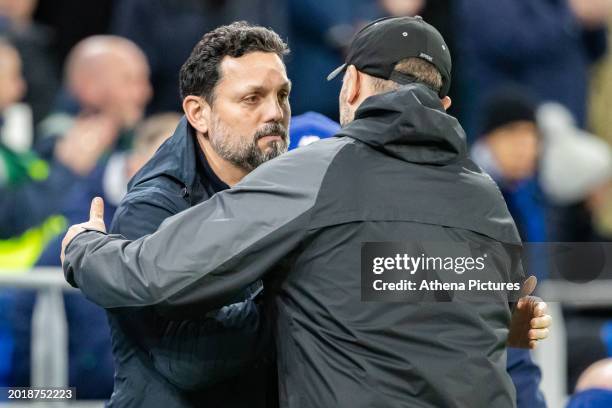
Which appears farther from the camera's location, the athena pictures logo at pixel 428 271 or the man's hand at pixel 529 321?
the man's hand at pixel 529 321

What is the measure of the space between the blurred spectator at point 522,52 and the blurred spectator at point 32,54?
2120 mm

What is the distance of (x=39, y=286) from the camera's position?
4.29 meters

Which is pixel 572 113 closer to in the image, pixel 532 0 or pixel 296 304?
pixel 532 0

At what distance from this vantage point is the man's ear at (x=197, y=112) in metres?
3.17

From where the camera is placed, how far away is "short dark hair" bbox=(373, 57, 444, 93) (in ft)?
9.03

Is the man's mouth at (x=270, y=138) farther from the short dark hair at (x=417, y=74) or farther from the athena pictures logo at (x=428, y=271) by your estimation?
the athena pictures logo at (x=428, y=271)

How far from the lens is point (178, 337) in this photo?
278 centimetres


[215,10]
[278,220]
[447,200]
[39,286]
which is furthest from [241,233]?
[215,10]

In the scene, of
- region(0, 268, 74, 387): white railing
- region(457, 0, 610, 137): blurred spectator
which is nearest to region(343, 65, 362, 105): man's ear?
region(0, 268, 74, 387): white railing

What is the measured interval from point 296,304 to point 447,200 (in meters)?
0.40

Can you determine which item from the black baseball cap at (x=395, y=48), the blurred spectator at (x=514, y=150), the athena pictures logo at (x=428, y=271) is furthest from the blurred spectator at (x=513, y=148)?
the athena pictures logo at (x=428, y=271)

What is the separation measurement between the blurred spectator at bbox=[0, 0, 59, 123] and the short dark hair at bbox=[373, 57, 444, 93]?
12.1ft

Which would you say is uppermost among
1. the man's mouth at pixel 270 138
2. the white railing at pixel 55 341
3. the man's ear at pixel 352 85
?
the man's ear at pixel 352 85

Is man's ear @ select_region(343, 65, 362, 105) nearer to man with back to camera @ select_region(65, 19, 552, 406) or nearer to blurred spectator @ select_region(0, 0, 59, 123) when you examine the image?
man with back to camera @ select_region(65, 19, 552, 406)
